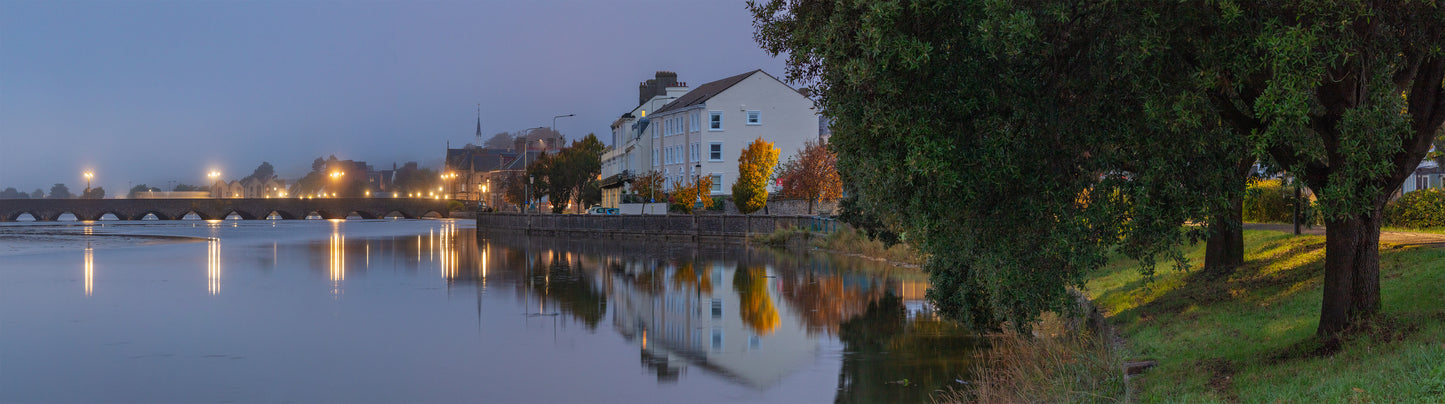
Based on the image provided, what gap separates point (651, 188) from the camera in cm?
8150

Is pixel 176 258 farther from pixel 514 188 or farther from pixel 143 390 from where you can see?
pixel 514 188

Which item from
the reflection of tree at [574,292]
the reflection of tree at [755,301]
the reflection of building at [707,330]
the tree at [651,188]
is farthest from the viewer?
the tree at [651,188]

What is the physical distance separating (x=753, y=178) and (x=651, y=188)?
52.8 feet

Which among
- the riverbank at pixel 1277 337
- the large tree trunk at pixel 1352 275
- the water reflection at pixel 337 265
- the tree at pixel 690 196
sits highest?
the tree at pixel 690 196

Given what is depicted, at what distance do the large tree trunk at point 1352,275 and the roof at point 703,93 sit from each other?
66.8 meters

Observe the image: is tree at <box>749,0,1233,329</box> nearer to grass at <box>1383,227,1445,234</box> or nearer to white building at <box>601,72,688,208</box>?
grass at <box>1383,227,1445,234</box>

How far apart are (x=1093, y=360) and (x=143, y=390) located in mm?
14581

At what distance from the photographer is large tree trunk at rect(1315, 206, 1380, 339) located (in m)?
11.2

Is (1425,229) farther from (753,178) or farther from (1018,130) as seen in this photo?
(753,178)

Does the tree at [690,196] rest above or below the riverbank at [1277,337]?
above

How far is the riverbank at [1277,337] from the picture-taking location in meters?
9.39

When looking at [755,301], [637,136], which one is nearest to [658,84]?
[637,136]

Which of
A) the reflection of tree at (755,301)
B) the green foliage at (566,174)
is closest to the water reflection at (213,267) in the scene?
the reflection of tree at (755,301)

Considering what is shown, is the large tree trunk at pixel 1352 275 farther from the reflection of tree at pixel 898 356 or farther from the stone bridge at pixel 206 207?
the stone bridge at pixel 206 207
